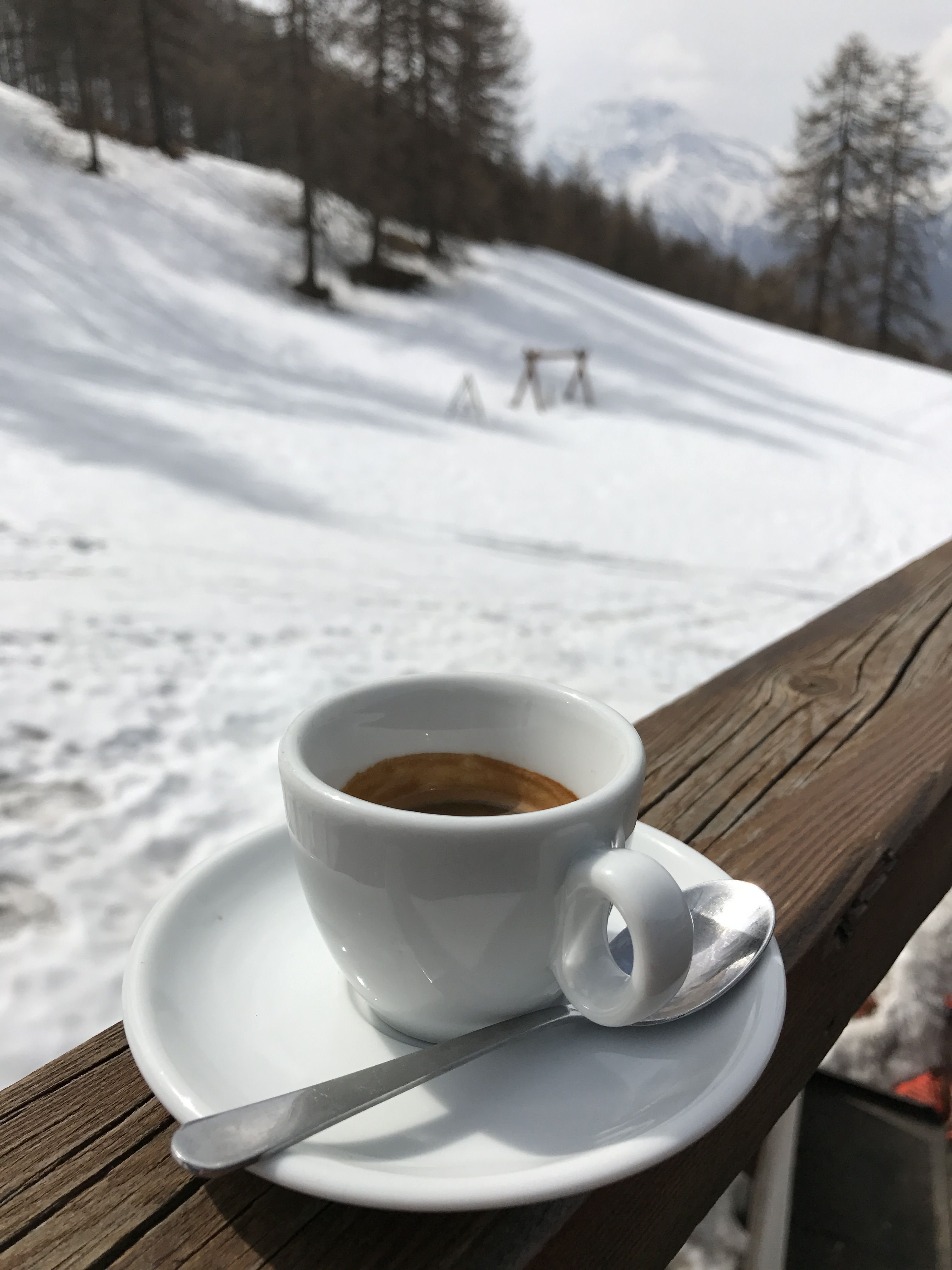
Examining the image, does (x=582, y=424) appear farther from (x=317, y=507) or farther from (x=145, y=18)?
(x=145, y=18)

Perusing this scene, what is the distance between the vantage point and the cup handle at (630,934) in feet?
1.14

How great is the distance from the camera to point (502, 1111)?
0.36m

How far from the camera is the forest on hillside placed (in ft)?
24.3

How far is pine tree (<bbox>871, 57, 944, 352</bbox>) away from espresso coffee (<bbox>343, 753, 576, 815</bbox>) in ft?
50.3

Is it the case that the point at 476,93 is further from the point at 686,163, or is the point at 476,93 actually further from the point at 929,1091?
the point at 686,163

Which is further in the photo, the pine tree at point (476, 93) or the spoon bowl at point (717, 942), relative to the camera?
the pine tree at point (476, 93)

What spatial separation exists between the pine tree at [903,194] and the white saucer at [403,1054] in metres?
15.5

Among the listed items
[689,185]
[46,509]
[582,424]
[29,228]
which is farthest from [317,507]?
[689,185]

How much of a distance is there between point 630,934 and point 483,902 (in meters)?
0.06

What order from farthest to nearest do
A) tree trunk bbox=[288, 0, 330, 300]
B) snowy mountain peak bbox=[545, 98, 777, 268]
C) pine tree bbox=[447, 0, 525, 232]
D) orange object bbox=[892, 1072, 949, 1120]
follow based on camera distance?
snowy mountain peak bbox=[545, 98, 777, 268] < pine tree bbox=[447, 0, 525, 232] < tree trunk bbox=[288, 0, 330, 300] < orange object bbox=[892, 1072, 949, 1120]

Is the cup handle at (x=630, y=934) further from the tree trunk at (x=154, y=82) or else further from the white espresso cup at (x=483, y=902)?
the tree trunk at (x=154, y=82)

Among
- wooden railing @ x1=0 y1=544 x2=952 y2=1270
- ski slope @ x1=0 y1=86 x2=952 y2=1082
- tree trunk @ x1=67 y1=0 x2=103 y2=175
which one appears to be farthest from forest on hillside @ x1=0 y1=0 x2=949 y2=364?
wooden railing @ x1=0 y1=544 x2=952 y2=1270

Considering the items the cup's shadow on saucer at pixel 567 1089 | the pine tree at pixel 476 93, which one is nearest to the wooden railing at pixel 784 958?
the cup's shadow on saucer at pixel 567 1089

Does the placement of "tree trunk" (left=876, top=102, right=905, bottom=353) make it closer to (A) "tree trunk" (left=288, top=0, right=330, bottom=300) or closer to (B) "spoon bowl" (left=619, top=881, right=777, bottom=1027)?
(A) "tree trunk" (left=288, top=0, right=330, bottom=300)
